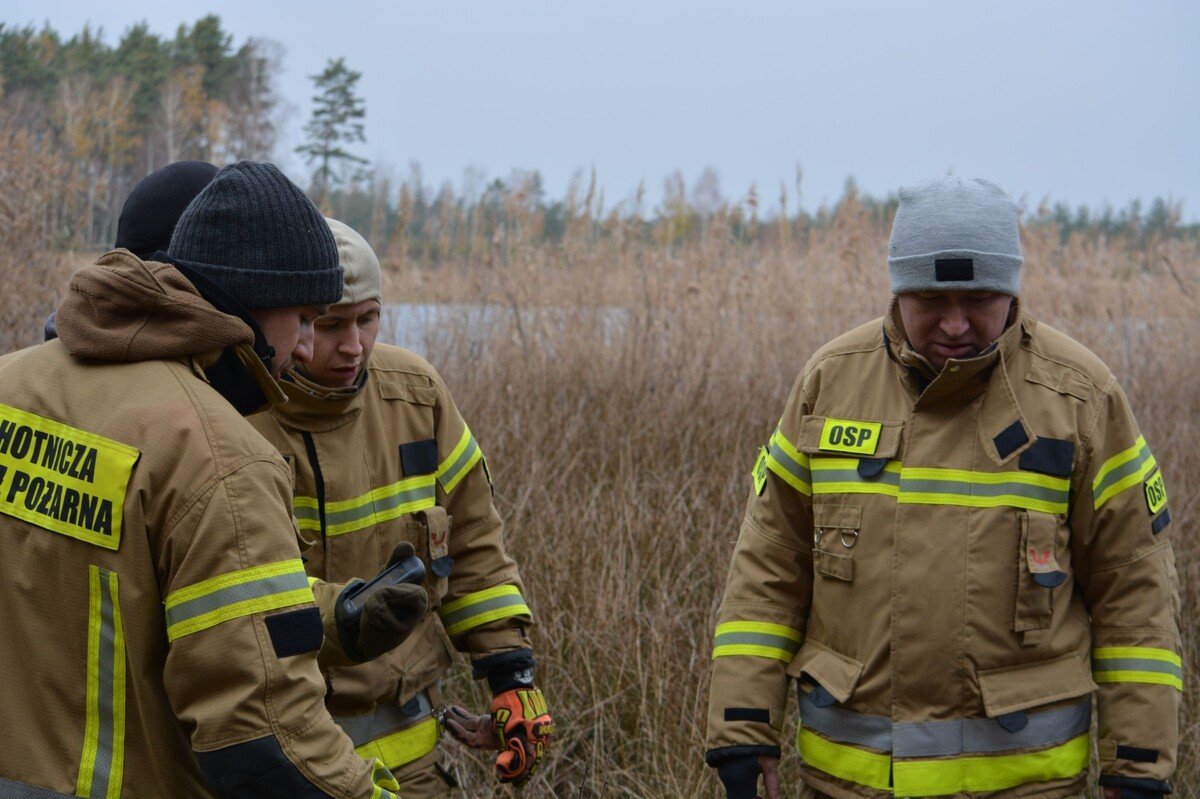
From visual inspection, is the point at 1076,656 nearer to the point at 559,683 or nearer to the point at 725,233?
the point at 559,683

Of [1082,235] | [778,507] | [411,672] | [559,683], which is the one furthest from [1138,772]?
[1082,235]

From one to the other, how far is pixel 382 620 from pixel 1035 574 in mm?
1174

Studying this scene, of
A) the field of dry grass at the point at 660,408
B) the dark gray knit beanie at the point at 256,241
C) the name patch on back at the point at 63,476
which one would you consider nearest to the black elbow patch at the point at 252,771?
the name patch on back at the point at 63,476

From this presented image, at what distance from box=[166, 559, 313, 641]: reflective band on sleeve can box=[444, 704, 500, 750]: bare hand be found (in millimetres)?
1328

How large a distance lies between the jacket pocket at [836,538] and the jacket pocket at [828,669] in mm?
156

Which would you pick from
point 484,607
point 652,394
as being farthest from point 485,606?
point 652,394

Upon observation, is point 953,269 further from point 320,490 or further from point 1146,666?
point 320,490

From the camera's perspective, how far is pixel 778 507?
248 cm

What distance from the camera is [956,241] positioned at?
229 centimetres

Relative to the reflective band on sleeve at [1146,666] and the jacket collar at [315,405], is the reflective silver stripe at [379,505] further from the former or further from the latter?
the reflective band on sleeve at [1146,666]

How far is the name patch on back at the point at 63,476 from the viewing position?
1.51 metres

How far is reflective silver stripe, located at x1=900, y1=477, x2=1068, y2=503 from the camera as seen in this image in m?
2.24

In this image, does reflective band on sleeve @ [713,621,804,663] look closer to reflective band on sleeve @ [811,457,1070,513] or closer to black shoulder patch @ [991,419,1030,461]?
reflective band on sleeve @ [811,457,1070,513]

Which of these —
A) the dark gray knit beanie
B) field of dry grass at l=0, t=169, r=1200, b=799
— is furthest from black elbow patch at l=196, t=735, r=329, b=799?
field of dry grass at l=0, t=169, r=1200, b=799
